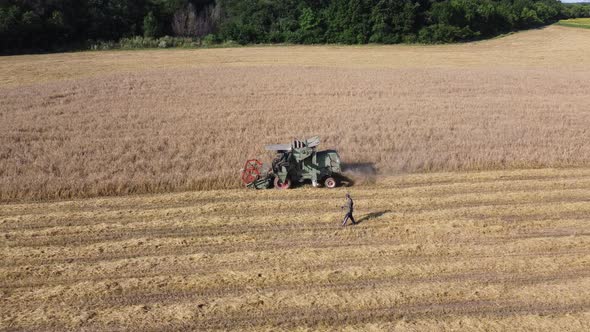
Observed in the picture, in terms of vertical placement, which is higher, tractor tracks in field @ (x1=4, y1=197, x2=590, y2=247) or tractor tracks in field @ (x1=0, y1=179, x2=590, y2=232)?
tractor tracks in field @ (x1=0, y1=179, x2=590, y2=232)

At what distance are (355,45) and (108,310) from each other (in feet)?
161

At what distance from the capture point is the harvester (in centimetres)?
1414

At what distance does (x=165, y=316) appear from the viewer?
8.68m

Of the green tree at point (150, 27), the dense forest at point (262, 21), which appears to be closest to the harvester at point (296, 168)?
the dense forest at point (262, 21)

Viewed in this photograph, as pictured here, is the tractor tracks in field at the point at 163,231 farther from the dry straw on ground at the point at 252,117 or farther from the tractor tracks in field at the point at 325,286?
the dry straw on ground at the point at 252,117

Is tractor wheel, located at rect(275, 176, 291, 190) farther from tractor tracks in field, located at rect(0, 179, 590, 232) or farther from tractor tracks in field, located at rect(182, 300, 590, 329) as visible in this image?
tractor tracks in field, located at rect(182, 300, 590, 329)

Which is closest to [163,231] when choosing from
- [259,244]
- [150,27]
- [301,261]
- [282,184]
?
[259,244]

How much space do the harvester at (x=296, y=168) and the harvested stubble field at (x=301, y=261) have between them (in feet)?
1.42

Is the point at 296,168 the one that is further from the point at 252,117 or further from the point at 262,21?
the point at 262,21

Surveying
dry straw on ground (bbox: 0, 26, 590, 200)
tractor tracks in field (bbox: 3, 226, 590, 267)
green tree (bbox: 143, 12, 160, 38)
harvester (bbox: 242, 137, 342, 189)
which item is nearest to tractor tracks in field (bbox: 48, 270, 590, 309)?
tractor tracks in field (bbox: 3, 226, 590, 267)

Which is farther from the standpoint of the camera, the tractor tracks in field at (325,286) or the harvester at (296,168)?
the harvester at (296,168)

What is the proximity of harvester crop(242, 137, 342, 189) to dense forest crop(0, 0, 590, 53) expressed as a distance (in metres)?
42.4

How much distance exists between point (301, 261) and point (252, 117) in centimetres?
1297

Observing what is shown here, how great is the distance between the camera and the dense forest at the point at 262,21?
2060 inches
